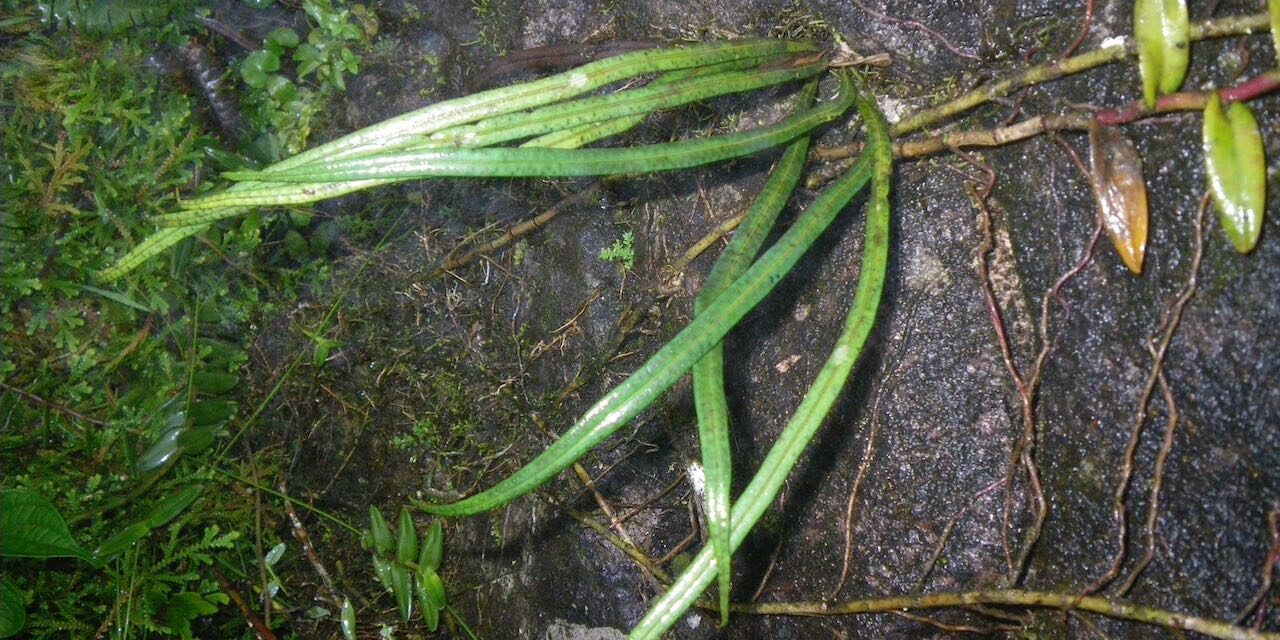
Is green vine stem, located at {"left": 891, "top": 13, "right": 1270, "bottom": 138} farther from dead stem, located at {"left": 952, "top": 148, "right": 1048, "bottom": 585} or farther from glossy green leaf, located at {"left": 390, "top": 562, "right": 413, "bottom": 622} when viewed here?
glossy green leaf, located at {"left": 390, "top": 562, "right": 413, "bottom": 622}

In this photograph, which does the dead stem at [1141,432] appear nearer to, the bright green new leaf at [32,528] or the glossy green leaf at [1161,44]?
the glossy green leaf at [1161,44]

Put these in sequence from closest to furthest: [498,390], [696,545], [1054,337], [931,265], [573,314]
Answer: [1054,337] → [931,265] → [696,545] → [573,314] → [498,390]

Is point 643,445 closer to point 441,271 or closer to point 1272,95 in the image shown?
point 441,271

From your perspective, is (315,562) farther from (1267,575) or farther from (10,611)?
(1267,575)

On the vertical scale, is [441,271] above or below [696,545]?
above

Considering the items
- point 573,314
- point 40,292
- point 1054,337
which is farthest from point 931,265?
point 40,292

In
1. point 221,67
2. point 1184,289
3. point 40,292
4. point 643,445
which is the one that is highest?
point 1184,289

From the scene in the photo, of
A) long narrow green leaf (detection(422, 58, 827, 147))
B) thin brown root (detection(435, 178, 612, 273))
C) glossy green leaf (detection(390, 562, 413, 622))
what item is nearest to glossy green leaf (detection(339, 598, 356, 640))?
glossy green leaf (detection(390, 562, 413, 622))
